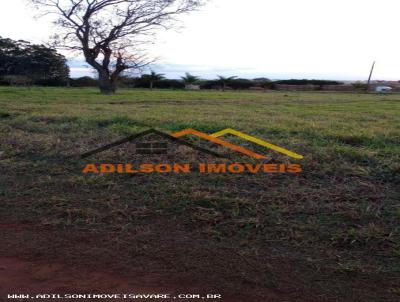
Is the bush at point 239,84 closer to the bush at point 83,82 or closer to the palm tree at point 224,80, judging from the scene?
the palm tree at point 224,80

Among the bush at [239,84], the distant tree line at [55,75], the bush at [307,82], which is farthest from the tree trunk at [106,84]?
the bush at [307,82]

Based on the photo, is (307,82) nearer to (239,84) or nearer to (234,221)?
(239,84)

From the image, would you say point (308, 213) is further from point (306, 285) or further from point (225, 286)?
point (225, 286)

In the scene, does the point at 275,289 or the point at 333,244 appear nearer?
the point at 275,289

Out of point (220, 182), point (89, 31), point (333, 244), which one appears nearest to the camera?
point (333, 244)

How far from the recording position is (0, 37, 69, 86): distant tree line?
26.8 metres

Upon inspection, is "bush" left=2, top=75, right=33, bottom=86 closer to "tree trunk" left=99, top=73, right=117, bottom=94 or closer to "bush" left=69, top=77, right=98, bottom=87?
"bush" left=69, top=77, right=98, bottom=87

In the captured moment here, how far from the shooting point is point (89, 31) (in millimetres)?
17891

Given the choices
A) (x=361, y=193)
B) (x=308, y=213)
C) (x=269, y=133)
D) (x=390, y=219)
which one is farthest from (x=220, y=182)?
(x=269, y=133)

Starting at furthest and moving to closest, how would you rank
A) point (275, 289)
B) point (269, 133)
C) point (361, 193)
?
point (269, 133) → point (361, 193) → point (275, 289)

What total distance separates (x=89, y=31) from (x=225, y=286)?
58.8 ft

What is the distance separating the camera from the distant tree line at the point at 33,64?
26828mm

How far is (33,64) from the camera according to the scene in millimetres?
27875

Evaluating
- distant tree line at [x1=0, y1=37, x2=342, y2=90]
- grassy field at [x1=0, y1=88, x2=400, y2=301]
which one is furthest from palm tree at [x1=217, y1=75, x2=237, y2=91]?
grassy field at [x1=0, y1=88, x2=400, y2=301]
